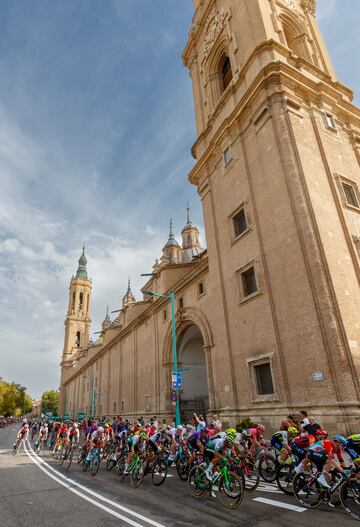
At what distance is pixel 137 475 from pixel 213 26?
95.0 feet

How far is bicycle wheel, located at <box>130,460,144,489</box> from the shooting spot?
352 inches

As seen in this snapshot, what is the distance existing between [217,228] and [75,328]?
74.5 metres

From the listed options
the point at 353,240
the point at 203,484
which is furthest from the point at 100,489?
the point at 353,240

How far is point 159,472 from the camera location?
371 inches

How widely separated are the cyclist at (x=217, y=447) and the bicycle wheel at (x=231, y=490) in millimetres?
326

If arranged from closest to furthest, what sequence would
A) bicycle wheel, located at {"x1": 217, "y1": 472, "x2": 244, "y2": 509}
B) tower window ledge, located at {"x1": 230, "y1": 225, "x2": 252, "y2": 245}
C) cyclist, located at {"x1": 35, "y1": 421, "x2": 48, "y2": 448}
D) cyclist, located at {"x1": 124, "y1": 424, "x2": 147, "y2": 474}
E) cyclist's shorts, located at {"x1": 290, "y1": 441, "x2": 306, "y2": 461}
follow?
bicycle wheel, located at {"x1": 217, "y1": 472, "x2": 244, "y2": 509} < cyclist's shorts, located at {"x1": 290, "y1": 441, "x2": 306, "y2": 461} < cyclist, located at {"x1": 124, "y1": 424, "x2": 147, "y2": 474} < tower window ledge, located at {"x1": 230, "y1": 225, "x2": 252, "y2": 245} < cyclist, located at {"x1": 35, "y1": 421, "x2": 48, "y2": 448}

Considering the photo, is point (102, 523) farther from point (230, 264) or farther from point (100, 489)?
point (230, 264)

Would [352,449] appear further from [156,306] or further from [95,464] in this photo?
[156,306]

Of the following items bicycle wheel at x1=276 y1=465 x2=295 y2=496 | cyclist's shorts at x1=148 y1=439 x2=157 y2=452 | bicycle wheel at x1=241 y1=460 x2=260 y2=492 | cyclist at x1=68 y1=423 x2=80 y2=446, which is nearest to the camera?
bicycle wheel at x1=276 y1=465 x2=295 y2=496

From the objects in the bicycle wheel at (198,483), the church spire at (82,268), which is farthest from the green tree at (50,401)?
the bicycle wheel at (198,483)

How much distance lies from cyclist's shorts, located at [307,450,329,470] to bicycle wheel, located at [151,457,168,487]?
455 centimetres

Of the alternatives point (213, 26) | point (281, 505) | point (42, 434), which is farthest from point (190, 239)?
point (281, 505)

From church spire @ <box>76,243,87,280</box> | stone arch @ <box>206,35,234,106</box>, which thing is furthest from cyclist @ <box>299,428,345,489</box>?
church spire @ <box>76,243,87,280</box>

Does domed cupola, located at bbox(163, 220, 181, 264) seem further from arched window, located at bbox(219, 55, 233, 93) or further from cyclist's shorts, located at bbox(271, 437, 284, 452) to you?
cyclist's shorts, located at bbox(271, 437, 284, 452)
